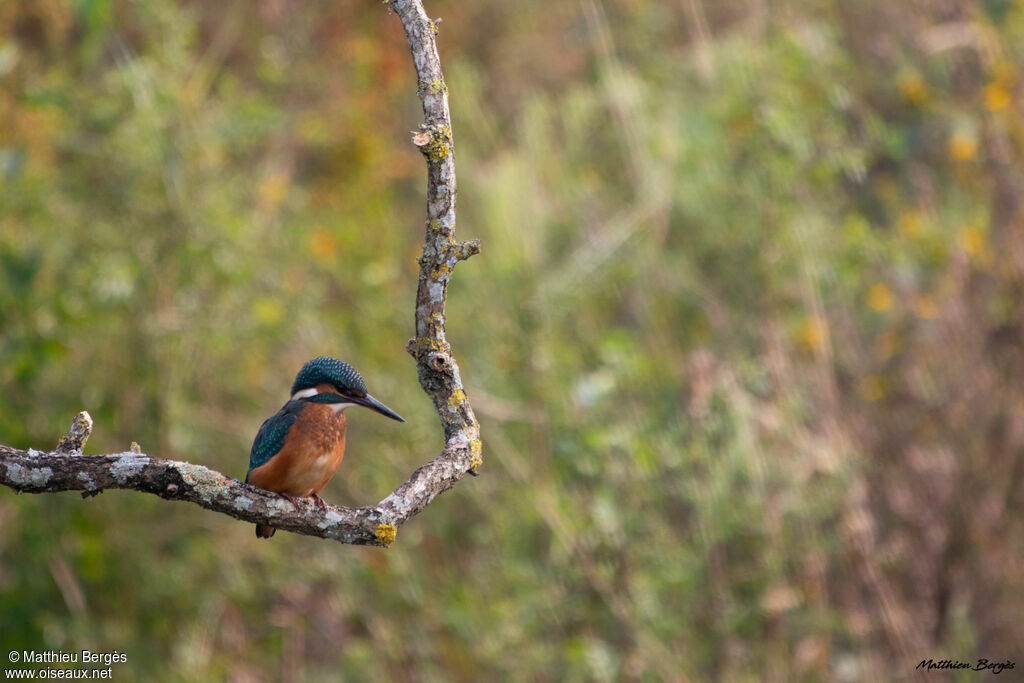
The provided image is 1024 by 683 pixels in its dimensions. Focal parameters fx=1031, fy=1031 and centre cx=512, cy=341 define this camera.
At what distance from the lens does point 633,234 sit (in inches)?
196

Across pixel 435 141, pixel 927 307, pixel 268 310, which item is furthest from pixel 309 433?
pixel 927 307

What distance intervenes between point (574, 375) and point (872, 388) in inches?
62.5

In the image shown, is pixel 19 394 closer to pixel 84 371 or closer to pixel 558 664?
pixel 84 371

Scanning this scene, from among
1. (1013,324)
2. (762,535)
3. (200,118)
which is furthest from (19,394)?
(1013,324)

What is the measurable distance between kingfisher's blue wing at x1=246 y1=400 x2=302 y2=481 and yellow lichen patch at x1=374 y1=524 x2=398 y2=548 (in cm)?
84

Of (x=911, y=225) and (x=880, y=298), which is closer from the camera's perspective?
(x=911, y=225)

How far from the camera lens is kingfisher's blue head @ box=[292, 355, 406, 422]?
2.42 meters

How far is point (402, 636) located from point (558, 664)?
828 mm

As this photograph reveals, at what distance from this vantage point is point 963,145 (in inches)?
204

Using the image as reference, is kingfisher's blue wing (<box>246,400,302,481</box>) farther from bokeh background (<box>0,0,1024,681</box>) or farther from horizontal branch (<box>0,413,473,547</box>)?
bokeh background (<box>0,0,1024,681</box>)

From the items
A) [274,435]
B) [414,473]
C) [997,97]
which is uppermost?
[997,97]

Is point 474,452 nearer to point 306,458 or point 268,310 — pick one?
point 306,458

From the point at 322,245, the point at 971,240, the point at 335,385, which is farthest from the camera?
the point at 322,245

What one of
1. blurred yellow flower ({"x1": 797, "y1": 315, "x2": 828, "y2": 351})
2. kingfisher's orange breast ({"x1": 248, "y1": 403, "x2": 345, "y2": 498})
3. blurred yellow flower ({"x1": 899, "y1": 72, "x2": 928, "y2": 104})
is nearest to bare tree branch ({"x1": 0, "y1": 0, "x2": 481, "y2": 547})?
kingfisher's orange breast ({"x1": 248, "y1": 403, "x2": 345, "y2": 498})
